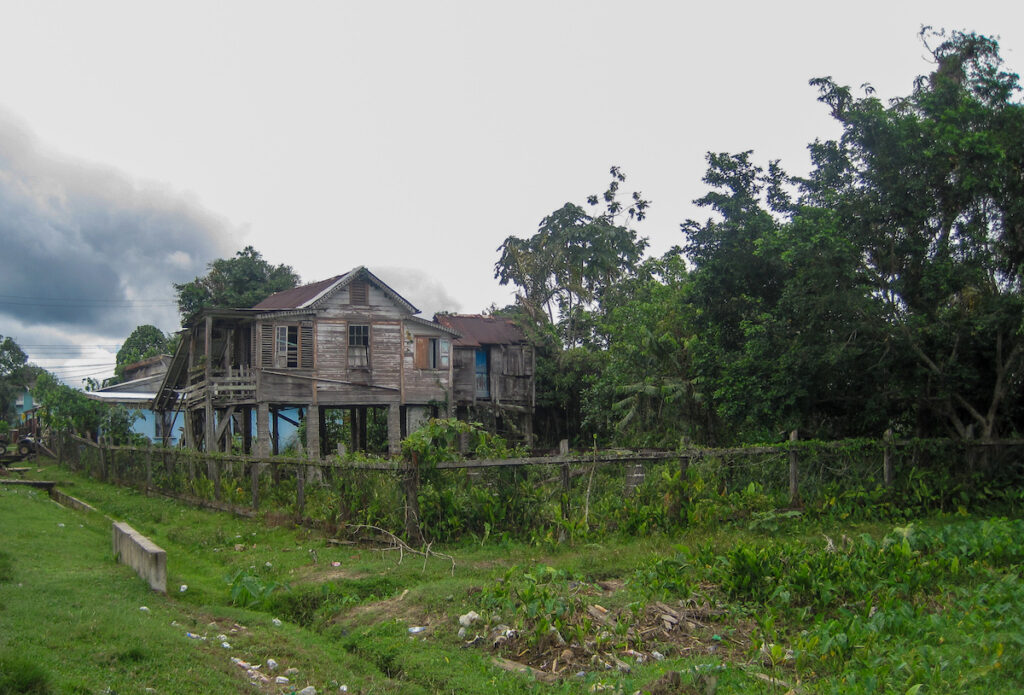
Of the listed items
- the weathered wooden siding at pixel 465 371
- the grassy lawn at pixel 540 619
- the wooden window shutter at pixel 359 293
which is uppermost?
the wooden window shutter at pixel 359 293

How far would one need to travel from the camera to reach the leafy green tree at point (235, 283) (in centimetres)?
4394

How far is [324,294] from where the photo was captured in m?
26.2

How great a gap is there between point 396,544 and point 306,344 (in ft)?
51.6

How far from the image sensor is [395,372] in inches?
1101

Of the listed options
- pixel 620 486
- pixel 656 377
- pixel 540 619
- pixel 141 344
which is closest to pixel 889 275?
pixel 620 486

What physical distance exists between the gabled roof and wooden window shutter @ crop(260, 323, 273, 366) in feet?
2.38

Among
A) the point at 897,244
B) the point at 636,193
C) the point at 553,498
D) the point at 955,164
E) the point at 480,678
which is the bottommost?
the point at 480,678

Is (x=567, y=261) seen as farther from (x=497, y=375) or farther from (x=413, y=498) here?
(x=413, y=498)

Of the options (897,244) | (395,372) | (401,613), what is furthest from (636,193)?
(401,613)

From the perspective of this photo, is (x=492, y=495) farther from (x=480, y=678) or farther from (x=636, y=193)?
(x=636, y=193)

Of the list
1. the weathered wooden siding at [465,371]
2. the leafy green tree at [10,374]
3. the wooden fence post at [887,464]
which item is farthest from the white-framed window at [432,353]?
the leafy green tree at [10,374]

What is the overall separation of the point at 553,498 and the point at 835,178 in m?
10.3

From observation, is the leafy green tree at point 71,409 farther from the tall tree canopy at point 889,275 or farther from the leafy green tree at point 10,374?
the leafy green tree at point 10,374

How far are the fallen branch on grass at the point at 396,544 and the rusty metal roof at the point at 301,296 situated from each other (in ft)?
50.5
